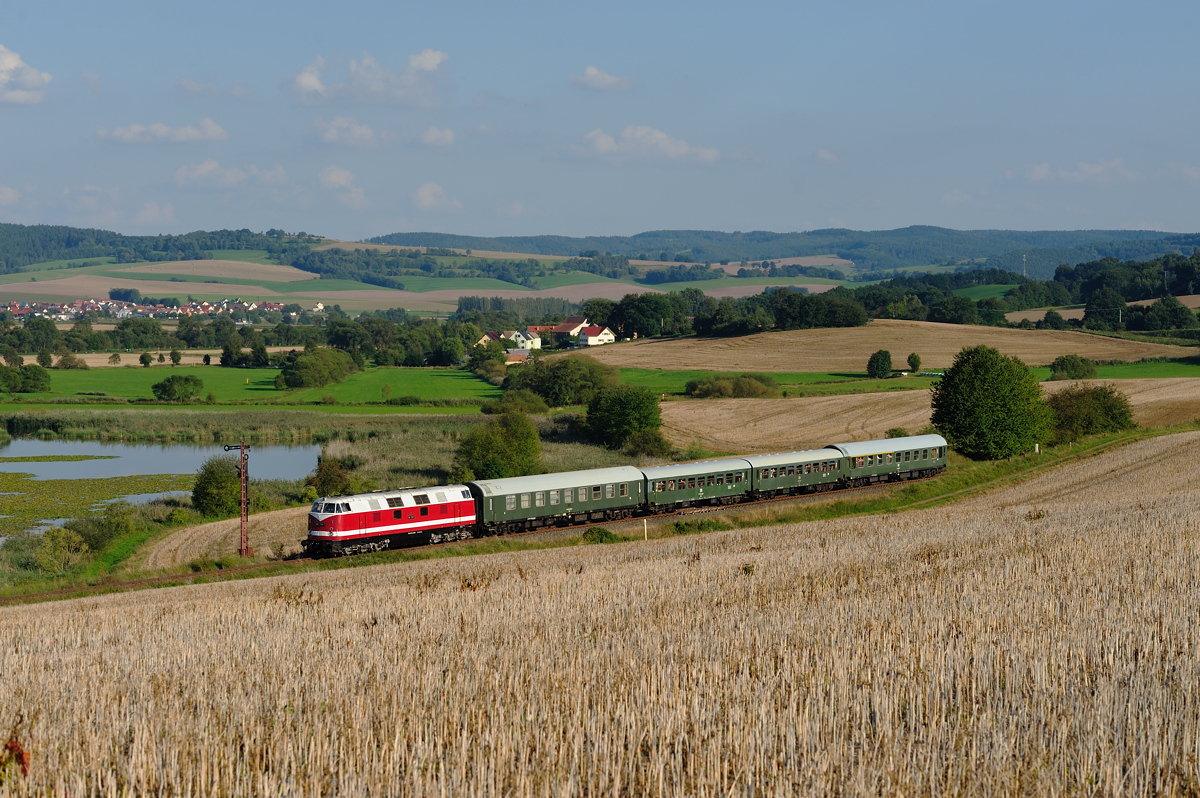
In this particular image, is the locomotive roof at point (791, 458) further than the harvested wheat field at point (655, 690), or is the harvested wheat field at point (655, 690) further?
the locomotive roof at point (791, 458)

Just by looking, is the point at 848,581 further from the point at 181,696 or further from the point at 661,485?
the point at 661,485

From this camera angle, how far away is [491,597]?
17.2m

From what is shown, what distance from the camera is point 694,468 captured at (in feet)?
170

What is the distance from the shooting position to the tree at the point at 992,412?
69.2 m

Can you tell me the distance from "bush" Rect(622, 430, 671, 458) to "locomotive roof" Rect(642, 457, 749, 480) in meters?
32.5

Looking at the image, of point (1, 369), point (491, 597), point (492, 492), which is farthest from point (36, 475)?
point (491, 597)

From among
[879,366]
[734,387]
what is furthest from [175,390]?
[879,366]

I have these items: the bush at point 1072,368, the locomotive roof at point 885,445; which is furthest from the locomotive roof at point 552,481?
the bush at point 1072,368

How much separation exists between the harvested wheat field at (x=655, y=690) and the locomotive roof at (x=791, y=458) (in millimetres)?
36245

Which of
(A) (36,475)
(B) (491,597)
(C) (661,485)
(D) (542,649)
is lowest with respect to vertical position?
(A) (36,475)

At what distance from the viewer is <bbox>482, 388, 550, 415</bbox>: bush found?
109812mm

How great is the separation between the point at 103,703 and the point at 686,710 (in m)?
5.45

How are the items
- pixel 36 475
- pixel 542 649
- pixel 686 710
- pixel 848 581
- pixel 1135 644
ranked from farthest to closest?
pixel 36 475 < pixel 848 581 < pixel 542 649 < pixel 1135 644 < pixel 686 710

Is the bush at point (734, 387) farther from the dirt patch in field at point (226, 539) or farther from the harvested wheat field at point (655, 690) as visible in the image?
the harvested wheat field at point (655, 690)
